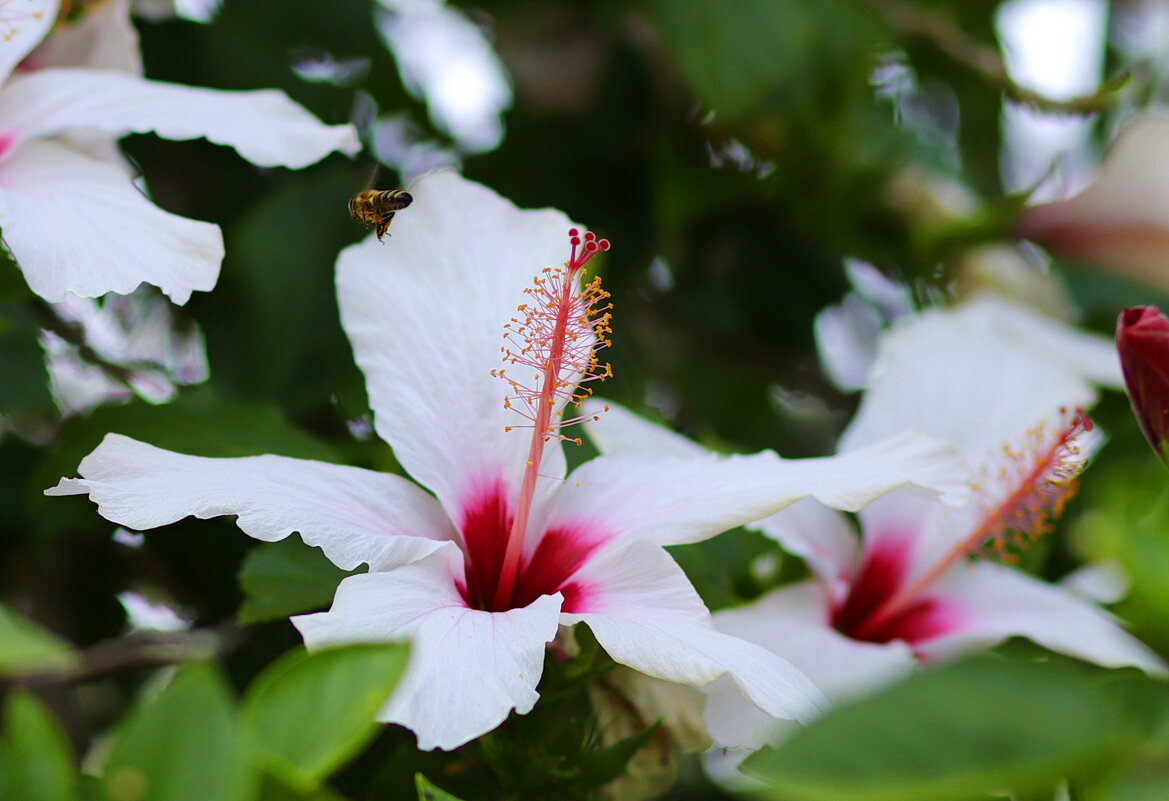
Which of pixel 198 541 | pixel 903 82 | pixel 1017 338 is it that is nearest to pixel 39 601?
pixel 198 541

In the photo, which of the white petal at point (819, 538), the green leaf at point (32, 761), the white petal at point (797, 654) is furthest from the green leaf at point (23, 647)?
the white petal at point (819, 538)

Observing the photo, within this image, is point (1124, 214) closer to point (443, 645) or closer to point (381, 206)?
point (381, 206)

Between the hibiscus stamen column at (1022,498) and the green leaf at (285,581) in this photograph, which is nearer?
the green leaf at (285,581)

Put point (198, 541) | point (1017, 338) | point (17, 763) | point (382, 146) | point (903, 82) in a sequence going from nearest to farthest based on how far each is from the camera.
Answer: point (17, 763) → point (198, 541) → point (1017, 338) → point (382, 146) → point (903, 82)

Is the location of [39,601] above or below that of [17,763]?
below

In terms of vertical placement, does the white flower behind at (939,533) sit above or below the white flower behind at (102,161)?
below

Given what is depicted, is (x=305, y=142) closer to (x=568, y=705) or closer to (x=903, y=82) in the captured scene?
(x=568, y=705)

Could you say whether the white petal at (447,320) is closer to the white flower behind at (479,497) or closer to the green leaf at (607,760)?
the white flower behind at (479,497)
